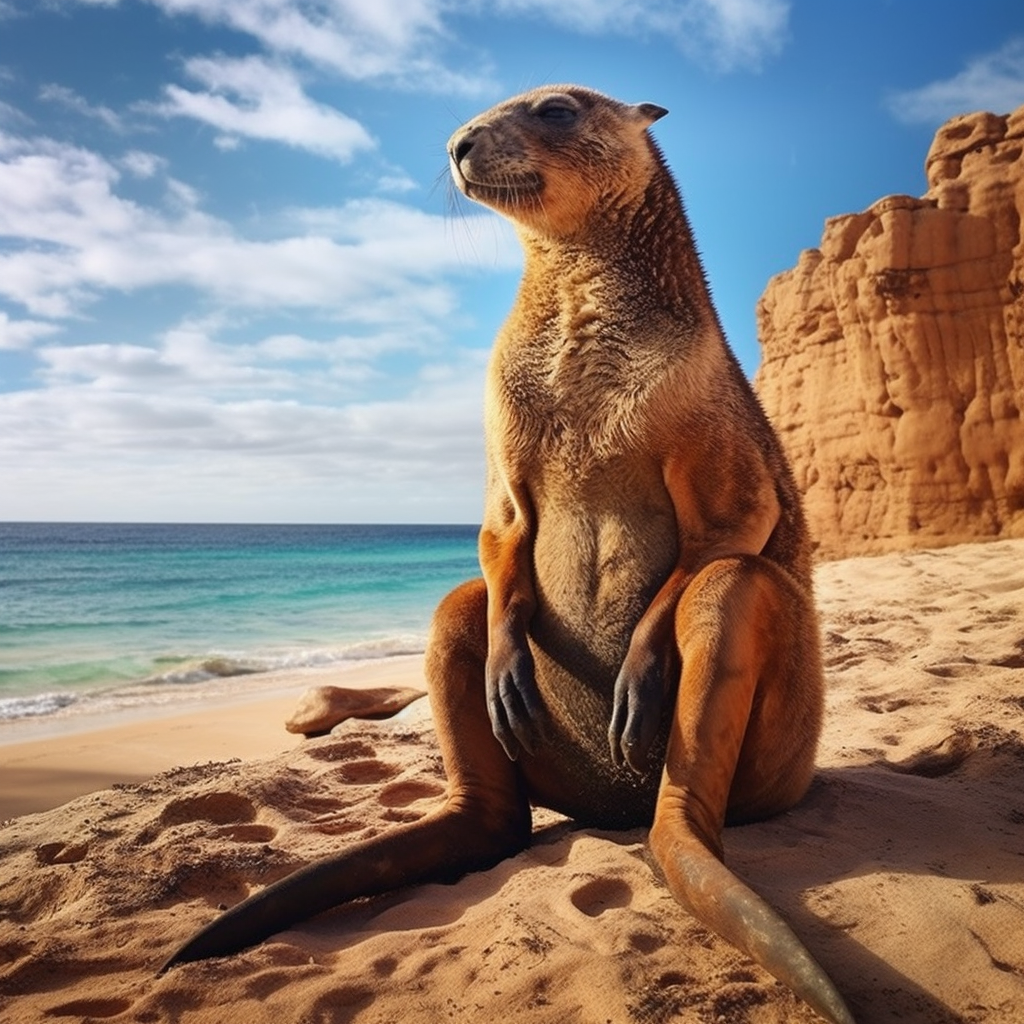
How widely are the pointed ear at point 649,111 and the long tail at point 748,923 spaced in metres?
2.60

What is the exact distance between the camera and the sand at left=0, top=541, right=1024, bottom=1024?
2068 mm

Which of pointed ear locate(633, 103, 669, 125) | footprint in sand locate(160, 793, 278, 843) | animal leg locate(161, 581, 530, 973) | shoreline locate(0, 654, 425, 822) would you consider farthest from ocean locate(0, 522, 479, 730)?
pointed ear locate(633, 103, 669, 125)

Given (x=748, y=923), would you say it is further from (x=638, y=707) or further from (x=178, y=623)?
(x=178, y=623)

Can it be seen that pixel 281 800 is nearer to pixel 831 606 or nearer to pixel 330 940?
pixel 330 940

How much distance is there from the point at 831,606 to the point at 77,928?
26.8 ft

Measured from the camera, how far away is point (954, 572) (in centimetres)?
1072

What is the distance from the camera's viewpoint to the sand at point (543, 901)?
6.79 feet

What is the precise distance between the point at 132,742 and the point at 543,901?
19.8ft

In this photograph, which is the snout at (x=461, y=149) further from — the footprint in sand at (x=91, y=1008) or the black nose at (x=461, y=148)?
the footprint in sand at (x=91, y=1008)

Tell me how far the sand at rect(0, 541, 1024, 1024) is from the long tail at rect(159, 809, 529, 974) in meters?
0.06

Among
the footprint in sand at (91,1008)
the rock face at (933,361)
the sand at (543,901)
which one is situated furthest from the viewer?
the rock face at (933,361)

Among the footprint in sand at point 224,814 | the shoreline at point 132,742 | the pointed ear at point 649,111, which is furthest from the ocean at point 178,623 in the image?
the pointed ear at point 649,111

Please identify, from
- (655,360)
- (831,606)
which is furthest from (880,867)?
(831,606)

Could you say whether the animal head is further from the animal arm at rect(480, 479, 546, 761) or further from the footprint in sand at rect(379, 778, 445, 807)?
the footprint in sand at rect(379, 778, 445, 807)
